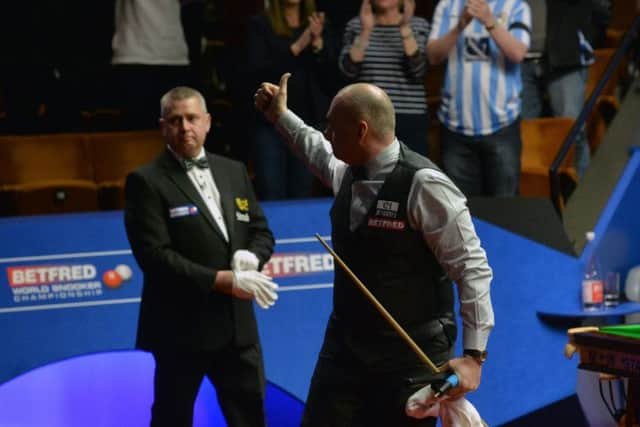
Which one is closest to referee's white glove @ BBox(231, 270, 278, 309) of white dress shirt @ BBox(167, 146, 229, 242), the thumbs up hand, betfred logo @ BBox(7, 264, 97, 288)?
white dress shirt @ BBox(167, 146, 229, 242)

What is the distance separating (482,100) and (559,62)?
45.7 inches

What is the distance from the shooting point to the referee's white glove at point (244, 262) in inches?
199

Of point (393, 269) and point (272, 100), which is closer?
point (393, 269)

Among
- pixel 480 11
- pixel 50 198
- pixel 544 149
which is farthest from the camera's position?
pixel 544 149

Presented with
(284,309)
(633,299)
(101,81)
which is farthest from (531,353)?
(101,81)

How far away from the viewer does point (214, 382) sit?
5133mm

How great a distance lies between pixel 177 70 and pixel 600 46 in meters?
4.03

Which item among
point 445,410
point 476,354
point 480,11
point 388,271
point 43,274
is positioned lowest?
point 43,274

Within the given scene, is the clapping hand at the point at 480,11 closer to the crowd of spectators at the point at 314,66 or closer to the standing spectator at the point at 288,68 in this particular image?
the crowd of spectators at the point at 314,66

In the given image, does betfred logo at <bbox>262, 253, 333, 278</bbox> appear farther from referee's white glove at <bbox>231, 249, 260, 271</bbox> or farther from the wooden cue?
the wooden cue

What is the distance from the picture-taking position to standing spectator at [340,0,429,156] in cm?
682

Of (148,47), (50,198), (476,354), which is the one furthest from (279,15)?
(476,354)

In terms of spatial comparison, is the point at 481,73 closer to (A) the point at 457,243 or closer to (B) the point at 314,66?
(B) the point at 314,66

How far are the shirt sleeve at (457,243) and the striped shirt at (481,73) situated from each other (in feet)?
10.0
